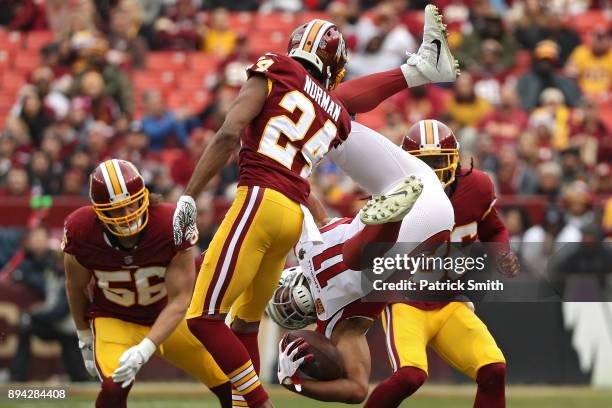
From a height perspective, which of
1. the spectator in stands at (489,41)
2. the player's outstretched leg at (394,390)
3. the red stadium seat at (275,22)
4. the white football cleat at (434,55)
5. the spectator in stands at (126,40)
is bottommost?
the player's outstretched leg at (394,390)

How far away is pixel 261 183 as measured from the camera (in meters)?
6.95

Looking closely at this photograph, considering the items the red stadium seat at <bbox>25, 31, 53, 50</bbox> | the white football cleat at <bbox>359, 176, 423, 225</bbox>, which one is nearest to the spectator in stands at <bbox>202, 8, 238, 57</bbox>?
the red stadium seat at <bbox>25, 31, 53, 50</bbox>

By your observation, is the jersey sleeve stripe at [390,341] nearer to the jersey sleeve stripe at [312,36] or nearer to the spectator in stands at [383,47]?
the jersey sleeve stripe at [312,36]

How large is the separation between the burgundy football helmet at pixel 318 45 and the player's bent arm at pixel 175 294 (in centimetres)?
124

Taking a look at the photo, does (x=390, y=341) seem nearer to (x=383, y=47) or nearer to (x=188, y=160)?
(x=188, y=160)

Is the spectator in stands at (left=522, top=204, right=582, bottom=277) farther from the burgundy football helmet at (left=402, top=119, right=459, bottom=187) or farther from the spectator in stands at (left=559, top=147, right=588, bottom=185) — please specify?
the burgundy football helmet at (left=402, top=119, right=459, bottom=187)

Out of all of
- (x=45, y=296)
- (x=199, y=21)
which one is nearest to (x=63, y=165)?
(x=45, y=296)

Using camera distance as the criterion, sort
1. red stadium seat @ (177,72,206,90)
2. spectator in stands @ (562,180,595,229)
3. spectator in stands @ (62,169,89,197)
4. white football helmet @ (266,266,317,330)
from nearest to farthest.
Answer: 1. white football helmet @ (266,266,317,330)
2. spectator in stands @ (562,180,595,229)
3. spectator in stands @ (62,169,89,197)
4. red stadium seat @ (177,72,206,90)

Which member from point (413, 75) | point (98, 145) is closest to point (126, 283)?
point (413, 75)

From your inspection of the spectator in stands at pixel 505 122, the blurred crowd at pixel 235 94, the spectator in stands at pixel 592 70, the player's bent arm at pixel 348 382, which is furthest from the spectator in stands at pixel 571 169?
the player's bent arm at pixel 348 382

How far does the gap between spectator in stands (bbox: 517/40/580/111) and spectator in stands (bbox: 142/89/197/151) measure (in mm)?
3527

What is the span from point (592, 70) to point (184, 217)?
359 inches

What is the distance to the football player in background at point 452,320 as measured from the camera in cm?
759

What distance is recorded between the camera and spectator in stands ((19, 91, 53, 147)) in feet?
46.9
